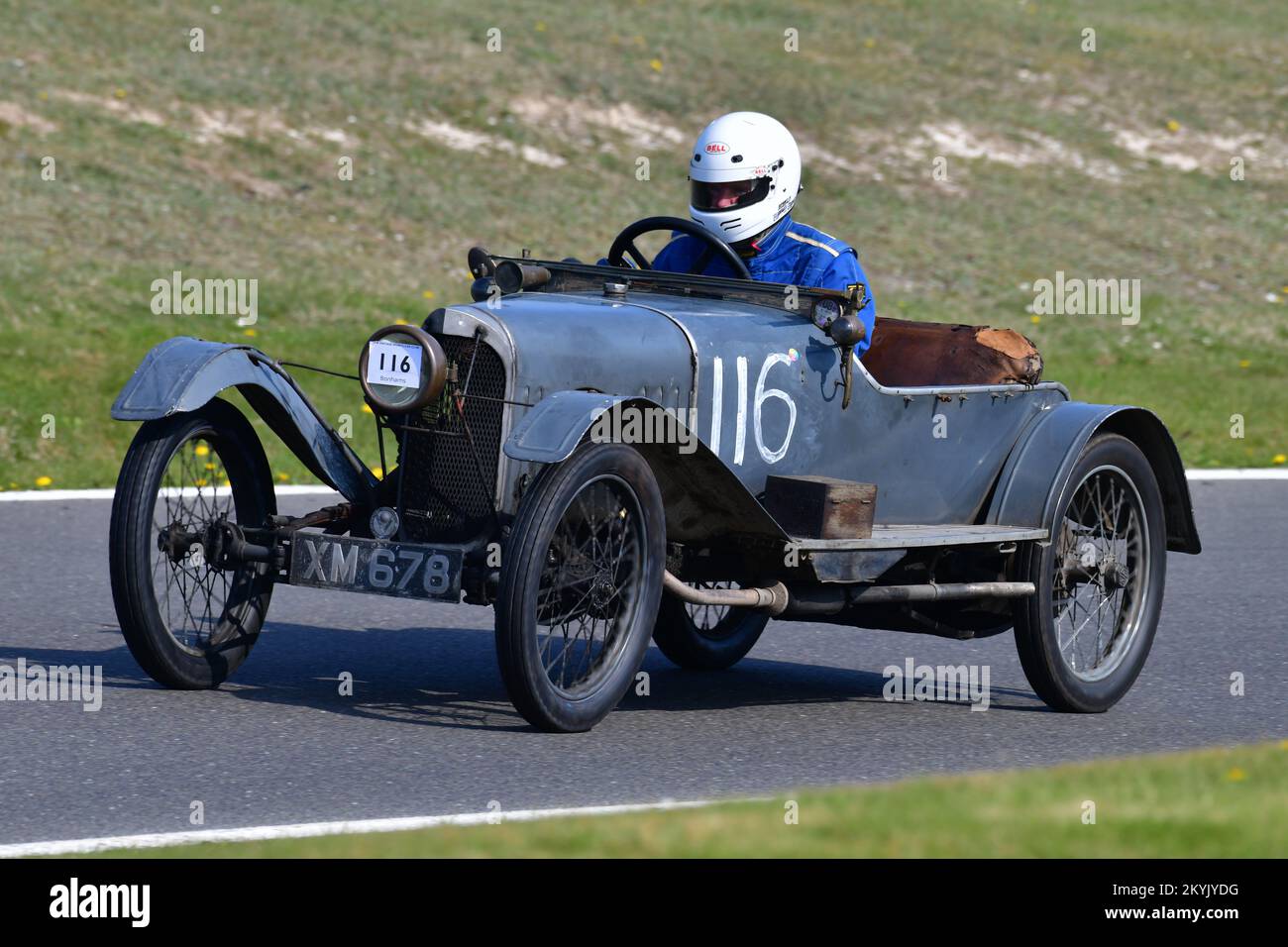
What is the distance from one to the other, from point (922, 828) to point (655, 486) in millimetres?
2008

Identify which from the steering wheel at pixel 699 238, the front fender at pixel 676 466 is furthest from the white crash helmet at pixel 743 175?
the front fender at pixel 676 466

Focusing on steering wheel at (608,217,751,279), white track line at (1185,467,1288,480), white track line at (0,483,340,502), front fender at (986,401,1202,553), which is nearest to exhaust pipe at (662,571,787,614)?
front fender at (986,401,1202,553)

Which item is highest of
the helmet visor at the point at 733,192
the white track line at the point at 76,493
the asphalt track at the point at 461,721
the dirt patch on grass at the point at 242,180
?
the dirt patch on grass at the point at 242,180

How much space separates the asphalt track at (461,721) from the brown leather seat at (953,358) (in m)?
1.16

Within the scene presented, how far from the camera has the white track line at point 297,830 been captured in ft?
16.6

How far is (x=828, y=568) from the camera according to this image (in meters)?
7.00

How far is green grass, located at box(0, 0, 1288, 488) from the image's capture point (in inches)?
631

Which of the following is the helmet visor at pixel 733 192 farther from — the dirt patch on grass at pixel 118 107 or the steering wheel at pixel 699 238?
the dirt patch on grass at pixel 118 107

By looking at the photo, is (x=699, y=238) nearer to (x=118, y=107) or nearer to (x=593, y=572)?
(x=593, y=572)

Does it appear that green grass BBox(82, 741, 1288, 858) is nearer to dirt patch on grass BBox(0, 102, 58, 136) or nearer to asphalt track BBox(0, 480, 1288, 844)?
asphalt track BBox(0, 480, 1288, 844)

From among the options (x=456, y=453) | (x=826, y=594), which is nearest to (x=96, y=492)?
(x=456, y=453)

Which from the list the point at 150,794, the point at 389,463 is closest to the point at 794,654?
the point at 150,794

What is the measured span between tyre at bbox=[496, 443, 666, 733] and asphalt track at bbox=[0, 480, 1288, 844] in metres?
0.16
